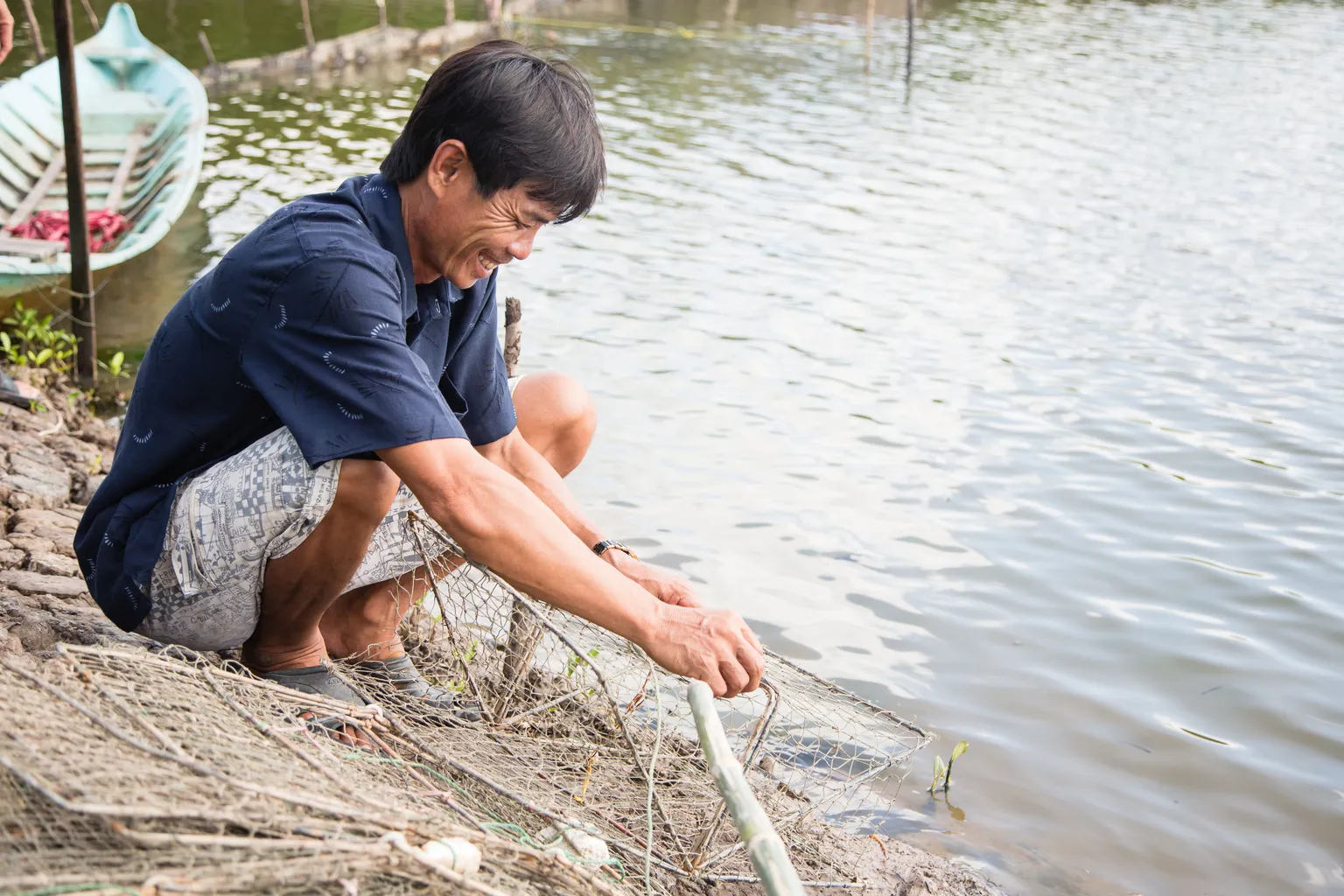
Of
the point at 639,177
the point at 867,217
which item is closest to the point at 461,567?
the point at 867,217

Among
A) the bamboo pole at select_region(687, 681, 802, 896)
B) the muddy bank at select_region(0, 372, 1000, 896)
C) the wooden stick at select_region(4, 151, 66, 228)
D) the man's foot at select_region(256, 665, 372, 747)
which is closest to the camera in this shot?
the bamboo pole at select_region(687, 681, 802, 896)

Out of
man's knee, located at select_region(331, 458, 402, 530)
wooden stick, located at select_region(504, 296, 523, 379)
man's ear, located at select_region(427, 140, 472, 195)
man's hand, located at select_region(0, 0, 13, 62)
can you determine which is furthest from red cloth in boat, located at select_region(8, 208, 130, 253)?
man's knee, located at select_region(331, 458, 402, 530)

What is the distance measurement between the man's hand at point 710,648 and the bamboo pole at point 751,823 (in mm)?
338

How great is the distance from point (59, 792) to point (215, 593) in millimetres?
871

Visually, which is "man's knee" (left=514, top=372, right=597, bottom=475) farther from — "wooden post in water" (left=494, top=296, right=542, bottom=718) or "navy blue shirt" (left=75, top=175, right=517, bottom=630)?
"navy blue shirt" (left=75, top=175, right=517, bottom=630)

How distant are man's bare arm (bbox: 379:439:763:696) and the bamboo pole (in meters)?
0.36

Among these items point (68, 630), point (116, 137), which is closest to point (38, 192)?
point (116, 137)

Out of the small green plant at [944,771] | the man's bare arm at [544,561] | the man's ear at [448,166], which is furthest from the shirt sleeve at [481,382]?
the small green plant at [944,771]

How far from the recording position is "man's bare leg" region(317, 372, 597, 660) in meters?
2.66

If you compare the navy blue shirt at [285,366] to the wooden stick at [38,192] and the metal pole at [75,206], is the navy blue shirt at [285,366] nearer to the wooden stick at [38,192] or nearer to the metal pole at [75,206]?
the metal pole at [75,206]

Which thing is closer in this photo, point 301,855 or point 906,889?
point 301,855

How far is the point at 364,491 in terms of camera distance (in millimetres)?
2080

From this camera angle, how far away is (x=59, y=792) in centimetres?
134

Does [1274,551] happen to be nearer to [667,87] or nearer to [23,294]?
[23,294]
